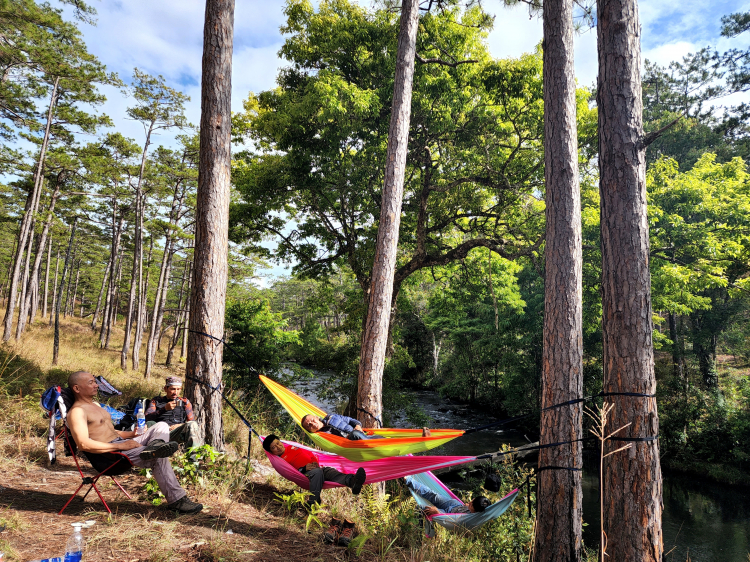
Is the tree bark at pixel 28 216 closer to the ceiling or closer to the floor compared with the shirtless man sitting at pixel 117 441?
closer to the ceiling

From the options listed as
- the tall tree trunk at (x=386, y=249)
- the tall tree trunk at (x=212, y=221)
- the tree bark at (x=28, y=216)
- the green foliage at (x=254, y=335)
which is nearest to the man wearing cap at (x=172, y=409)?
the tall tree trunk at (x=212, y=221)

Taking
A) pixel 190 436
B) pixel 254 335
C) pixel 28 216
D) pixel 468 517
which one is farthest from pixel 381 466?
pixel 28 216

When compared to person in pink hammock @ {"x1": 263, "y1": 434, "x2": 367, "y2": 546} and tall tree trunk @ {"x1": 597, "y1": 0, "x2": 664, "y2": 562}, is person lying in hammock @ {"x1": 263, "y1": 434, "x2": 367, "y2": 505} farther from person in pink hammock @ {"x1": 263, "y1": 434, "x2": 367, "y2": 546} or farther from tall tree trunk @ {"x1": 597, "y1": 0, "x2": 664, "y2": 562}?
tall tree trunk @ {"x1": 597, "y1": 0, "x2": 664, "y2": 562}

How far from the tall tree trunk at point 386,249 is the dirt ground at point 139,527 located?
1465 millimetres

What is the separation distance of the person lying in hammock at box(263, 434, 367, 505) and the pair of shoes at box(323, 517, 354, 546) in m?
0.19

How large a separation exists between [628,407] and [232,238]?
8.52 m

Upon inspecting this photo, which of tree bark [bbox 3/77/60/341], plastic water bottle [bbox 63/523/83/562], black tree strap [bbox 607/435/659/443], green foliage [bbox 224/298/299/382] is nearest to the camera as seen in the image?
plastic water bottle [bbox 63/523/83/562]

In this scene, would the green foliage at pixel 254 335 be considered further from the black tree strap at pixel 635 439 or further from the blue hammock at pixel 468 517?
the black tree strap at pixel 635 439

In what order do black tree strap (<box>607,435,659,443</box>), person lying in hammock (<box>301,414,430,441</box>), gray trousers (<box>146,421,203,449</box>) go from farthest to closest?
person lying in hammock (<box>301,414,430,441</box>) < gray trousers (<box>146,421,203,449</box>) < black tree strap (<box>607,435,659,443</box>)

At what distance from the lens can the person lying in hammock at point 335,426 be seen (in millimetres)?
3334

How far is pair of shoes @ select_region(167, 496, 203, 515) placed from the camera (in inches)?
97.3

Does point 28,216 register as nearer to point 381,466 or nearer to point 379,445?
point 379,445

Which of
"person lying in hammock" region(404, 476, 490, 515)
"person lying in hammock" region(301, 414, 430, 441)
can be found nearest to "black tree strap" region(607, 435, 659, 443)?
"person lying in hammock" region(404, 476, 490, 515)

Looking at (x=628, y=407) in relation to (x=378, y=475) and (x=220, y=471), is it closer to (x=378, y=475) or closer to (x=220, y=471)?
(x=378, y=475)
